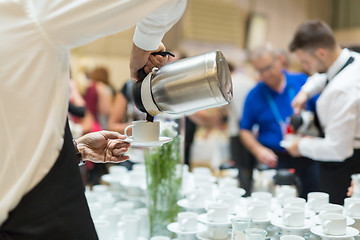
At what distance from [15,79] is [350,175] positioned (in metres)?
1.36

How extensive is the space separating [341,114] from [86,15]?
4.30 ft

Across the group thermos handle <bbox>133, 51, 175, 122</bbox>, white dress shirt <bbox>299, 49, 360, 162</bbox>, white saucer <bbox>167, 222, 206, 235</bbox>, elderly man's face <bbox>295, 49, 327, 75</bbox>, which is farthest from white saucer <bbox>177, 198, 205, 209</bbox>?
elderly man's face <bbox>295, 49, 327, 75</bbox>

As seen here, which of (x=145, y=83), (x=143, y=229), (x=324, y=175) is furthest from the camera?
(x=324, y=175)

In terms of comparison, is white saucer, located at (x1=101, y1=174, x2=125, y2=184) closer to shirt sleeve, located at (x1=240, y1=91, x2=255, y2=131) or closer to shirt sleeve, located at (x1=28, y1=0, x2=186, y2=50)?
shirt sleeve, located at (x1=28, y1=0, x2=186, y2=50)

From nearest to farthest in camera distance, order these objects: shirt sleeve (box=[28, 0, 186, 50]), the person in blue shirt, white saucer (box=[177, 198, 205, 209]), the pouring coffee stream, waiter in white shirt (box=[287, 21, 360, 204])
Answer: shirt sleeve (box=[28, 0, 186, 50]) < the pouring coffee stream < white saucer (box=[177, 198, 205, 209]) < waiter in white shirt (box=[287, 21, 360, 204]) < the person in blue shirt

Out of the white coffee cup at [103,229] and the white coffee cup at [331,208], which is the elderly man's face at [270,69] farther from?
the white coffee cup at [103,229]

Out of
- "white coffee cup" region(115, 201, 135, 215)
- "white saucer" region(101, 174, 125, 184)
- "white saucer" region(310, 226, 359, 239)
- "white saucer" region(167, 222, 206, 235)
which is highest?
"white saucer" region(310, 226, 359, 239)

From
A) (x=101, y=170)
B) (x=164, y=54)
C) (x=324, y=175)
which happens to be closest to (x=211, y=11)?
(x=101, y=170)

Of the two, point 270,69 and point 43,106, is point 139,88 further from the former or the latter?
point 270,69

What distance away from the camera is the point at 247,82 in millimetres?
3787

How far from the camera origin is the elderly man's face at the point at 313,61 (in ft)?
6.97

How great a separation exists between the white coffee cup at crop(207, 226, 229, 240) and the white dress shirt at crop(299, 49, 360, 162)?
0.75m

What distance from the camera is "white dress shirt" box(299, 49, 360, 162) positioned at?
1.80 metres

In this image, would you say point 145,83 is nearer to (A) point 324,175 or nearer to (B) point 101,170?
(A) point 324,175
